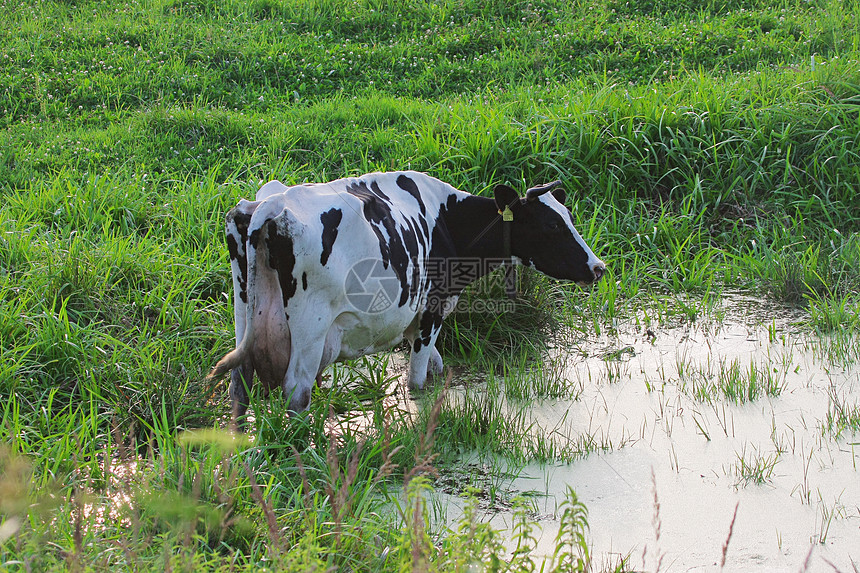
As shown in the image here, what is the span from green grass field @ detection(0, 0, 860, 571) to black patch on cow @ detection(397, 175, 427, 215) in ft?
3.08

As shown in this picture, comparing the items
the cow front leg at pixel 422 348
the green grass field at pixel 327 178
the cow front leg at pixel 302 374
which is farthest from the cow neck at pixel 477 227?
the cow front leg at pixel 302 374

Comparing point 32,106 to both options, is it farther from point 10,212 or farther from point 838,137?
point 838,137

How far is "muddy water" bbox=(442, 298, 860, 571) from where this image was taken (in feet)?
10.5

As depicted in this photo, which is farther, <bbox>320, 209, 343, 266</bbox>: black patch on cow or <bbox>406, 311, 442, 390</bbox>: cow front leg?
<bbox>406, 311, 442, 390</bbox>: cow front leg

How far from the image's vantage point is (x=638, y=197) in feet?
22.6

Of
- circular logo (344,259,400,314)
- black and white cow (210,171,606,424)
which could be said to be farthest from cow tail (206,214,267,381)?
circular logo (344,259,400,314)

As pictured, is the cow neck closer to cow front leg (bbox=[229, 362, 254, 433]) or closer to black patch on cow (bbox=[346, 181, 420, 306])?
black patch on cow (bbox=[346, 181, 420, 306])

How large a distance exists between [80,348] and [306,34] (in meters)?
6.88

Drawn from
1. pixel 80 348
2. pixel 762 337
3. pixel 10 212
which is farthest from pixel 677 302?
pixel 10 212

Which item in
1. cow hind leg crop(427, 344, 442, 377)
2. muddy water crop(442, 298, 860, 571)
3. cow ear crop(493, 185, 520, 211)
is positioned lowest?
muddy water crop(442, 298, 860, 571)

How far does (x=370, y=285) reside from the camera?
394 cm

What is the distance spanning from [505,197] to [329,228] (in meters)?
1.31

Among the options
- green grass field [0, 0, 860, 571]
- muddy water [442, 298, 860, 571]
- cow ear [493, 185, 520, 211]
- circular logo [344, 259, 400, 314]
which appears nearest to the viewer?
green grass field [0, 0, 860, 571]
